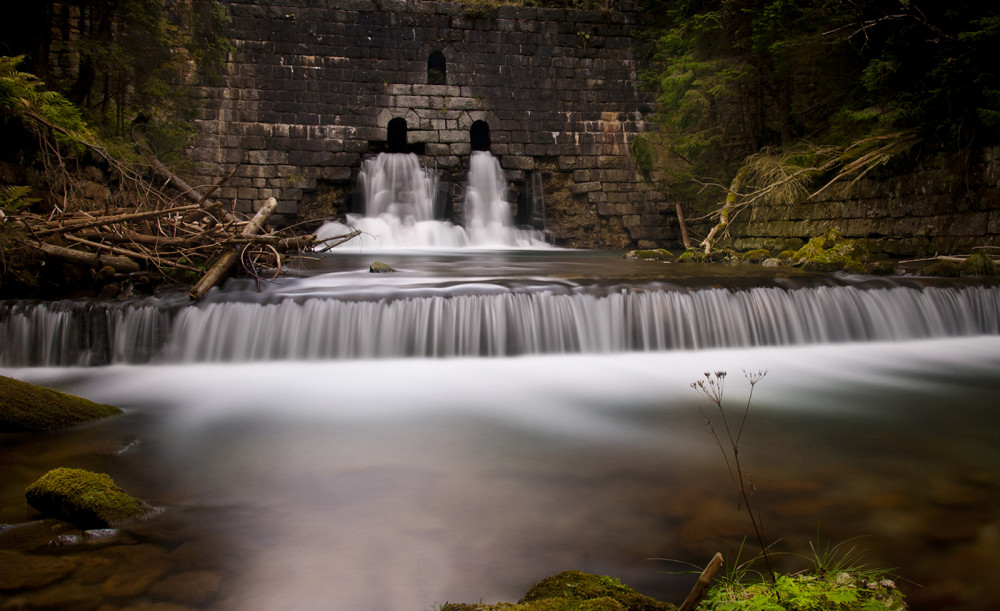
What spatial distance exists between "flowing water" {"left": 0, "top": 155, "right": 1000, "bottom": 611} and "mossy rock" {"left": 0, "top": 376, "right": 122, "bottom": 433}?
115 mm

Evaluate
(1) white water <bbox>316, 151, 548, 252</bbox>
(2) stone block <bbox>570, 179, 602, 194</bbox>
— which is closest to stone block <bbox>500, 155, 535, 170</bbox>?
(1) white water <bbox>316, 151, 548, 252</bbox>

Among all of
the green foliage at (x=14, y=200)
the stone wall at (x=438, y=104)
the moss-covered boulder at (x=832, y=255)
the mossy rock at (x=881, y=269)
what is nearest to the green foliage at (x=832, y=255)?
the moss-covered boulder at (x=832, y=255)

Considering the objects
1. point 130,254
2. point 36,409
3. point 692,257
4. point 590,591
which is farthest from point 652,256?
point 590,591

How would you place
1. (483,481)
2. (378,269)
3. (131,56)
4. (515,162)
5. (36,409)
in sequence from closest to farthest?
(483,481) < (36,409) < (378,269) < (131,56) < (515,162)

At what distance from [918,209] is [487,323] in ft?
24.0

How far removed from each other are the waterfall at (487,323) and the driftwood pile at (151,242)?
0.65 meters

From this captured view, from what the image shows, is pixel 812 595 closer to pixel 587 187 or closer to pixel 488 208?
pixel 488 208

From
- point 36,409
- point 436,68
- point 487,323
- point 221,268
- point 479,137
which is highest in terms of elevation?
point 436,68

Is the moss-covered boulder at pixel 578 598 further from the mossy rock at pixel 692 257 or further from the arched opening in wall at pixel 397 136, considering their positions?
the arched opening in wall at pixel 397 136

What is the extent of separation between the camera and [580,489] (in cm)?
295

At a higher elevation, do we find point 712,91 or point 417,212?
point 712,91

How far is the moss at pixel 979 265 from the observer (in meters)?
8.02

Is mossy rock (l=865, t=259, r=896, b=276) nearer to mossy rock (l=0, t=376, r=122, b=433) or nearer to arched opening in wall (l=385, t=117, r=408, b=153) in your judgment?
mossy rock (l=0, t=376, r=122, b=433)

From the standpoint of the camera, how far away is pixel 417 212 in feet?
49.4
